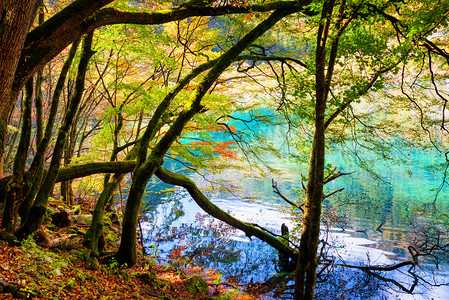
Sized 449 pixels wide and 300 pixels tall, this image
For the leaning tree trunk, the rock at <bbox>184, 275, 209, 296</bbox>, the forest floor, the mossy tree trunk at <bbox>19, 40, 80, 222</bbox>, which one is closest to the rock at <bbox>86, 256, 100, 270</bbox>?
the forest floor

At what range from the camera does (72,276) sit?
348cm

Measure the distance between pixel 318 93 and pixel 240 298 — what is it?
433cm

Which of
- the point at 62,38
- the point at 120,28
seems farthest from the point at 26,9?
the point at 120,28

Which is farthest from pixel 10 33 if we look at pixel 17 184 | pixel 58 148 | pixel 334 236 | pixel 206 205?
pixel 334 236

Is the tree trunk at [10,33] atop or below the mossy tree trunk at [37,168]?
atop

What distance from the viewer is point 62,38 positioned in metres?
2.62

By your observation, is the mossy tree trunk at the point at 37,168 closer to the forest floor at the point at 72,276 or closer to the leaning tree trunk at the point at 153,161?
the forest floor at the point at 72,276

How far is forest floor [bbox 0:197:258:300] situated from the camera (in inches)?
104

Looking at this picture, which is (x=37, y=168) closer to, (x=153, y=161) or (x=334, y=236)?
(x=153, y=161)

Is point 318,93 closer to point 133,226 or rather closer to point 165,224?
point 133,226

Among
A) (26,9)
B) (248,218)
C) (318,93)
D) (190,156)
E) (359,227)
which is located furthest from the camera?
(248,218)

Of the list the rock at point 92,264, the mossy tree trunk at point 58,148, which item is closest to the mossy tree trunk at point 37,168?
the mossy tree trunk at point 58,148

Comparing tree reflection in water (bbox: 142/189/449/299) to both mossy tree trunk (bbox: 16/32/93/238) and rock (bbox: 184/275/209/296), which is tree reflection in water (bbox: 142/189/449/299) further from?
mossy tree trunk (bbox: 16/32/93/238)

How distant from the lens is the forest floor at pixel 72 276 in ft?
8.66
